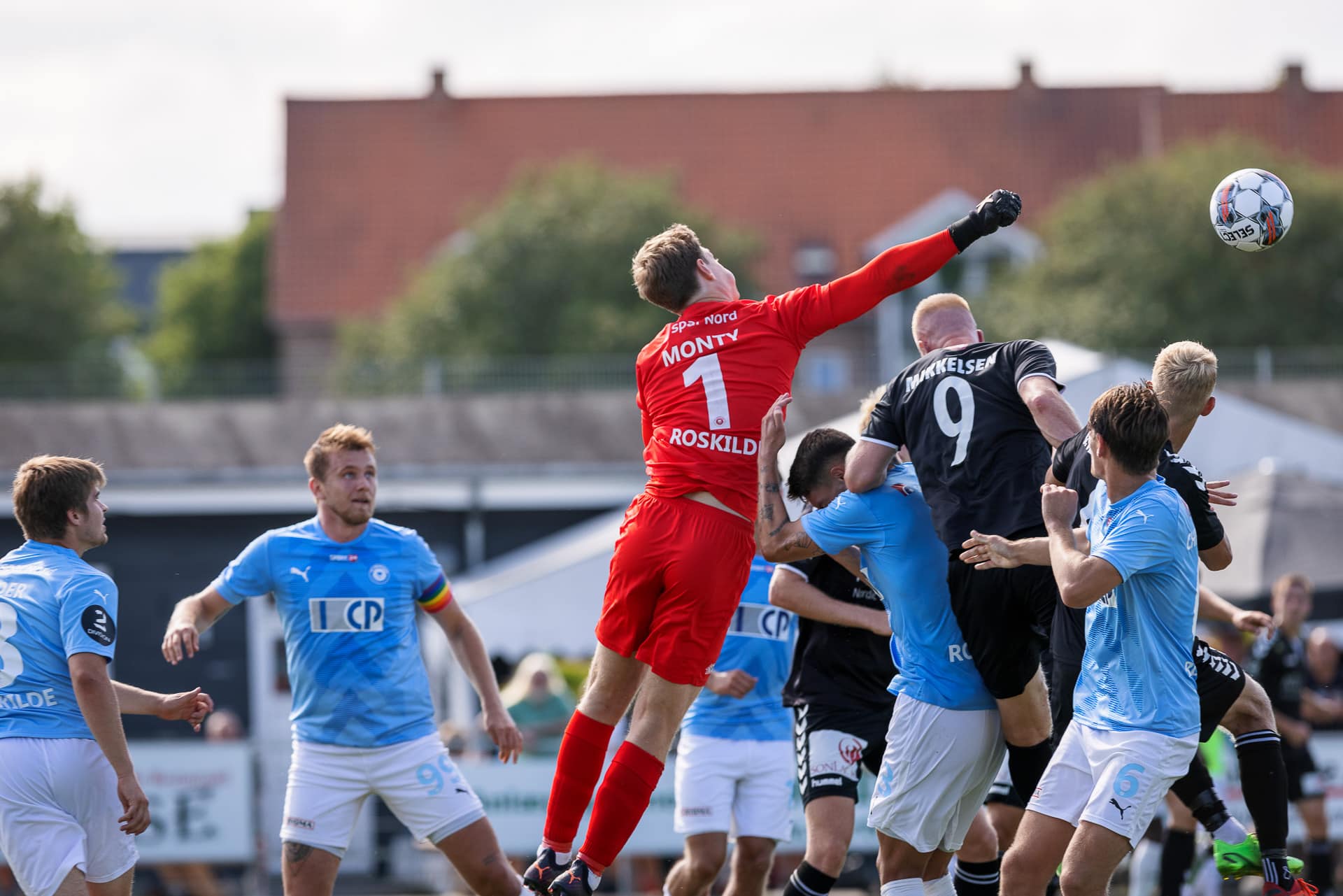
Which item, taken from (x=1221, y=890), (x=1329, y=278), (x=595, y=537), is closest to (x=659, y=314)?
(x=1329, y=278)

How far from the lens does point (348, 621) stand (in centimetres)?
732

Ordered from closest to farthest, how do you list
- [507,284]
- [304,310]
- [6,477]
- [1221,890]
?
[1221,890] < [6,477] < [507,284] < [304,310]

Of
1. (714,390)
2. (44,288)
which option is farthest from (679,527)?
(44,288)

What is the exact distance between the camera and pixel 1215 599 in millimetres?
7031

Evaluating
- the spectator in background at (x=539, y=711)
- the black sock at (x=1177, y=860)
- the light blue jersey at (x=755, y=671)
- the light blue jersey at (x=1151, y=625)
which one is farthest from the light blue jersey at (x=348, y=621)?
the spectator in background at (x=539, y=711)

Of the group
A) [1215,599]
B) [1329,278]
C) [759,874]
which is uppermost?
[1329,278]

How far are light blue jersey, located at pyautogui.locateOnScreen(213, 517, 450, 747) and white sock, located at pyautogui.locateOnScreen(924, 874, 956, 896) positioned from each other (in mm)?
2338

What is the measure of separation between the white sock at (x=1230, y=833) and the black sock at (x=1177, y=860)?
182 centimetres

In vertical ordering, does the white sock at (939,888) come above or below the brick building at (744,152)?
below

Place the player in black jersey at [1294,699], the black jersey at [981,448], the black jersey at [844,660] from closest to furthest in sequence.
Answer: the black jersey at [981,448] < the black jersey at [844,660] < the player in black jersey at [1294,699]

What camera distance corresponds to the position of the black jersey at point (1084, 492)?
19.2 feet

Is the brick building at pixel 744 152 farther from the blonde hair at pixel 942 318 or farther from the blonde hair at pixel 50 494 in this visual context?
the blonde hair at pixel 50 494

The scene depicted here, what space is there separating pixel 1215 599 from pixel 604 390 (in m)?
19.0

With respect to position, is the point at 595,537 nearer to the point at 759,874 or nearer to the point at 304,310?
the point at 759,874
